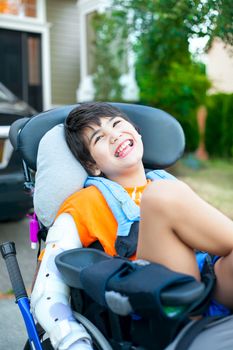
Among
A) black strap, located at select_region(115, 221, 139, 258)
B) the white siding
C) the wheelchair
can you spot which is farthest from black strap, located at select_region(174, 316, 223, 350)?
the white siding

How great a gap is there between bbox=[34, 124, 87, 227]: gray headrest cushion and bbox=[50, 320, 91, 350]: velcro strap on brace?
1.92 ft

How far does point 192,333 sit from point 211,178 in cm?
734

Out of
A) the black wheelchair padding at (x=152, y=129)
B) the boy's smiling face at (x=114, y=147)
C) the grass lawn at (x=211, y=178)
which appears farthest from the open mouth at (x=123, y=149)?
the grass lawn at (x=211, y=178)

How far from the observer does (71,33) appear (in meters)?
11.3

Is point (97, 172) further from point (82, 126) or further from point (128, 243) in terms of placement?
point (128, 243)

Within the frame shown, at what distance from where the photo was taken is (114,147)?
216 centimetres

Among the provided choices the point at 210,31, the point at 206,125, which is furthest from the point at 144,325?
the point at 206,125

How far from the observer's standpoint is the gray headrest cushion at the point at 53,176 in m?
2.15

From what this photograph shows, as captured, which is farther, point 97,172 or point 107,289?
point 97,172

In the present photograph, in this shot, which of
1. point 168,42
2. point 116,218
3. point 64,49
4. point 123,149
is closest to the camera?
point 116,218

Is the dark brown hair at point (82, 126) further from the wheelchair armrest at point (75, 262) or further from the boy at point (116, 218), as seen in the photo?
the wheelchair armrest at point (75, 262)

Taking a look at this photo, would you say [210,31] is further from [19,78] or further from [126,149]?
[19,78]

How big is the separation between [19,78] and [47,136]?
8939mm

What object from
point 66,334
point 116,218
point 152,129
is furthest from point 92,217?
point 152,129
